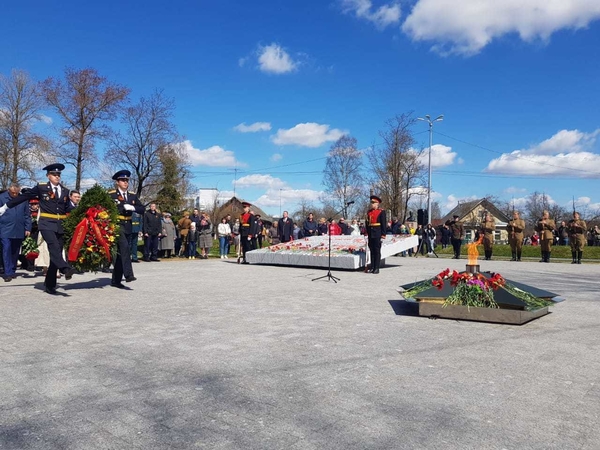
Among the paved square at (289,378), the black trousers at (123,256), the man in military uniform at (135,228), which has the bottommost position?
the paved square at (289,378)

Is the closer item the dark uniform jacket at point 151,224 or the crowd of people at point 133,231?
the crowd of people at point 133,231

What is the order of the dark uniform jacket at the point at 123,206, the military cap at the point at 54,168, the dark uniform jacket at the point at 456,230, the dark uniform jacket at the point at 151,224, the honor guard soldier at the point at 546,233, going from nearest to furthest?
the military cap at the point at 54,168 < the dark uniform jacket at the point at 123,206 < the dark uniform jacket at the point at 151,224 < the honor guard soldier at the point at 546,233 < the dark uniform jacket at the point at 456,230

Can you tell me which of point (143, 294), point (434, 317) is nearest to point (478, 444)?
point (434, 317)

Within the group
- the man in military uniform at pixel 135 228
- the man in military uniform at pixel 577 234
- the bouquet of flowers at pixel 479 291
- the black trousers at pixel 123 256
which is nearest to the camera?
the bouquet of flowers at pixel 479 291

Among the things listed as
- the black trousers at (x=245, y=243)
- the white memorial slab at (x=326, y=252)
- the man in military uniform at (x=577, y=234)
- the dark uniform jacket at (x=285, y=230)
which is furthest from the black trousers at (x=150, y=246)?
the man in military uniform at (x=577, y=234)

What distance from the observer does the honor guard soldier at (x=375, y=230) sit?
14.6 m

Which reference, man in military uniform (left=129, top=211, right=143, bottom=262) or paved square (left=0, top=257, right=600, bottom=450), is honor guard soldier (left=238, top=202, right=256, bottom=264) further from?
paved square (left=0, top=257, right=600, bottom=450)

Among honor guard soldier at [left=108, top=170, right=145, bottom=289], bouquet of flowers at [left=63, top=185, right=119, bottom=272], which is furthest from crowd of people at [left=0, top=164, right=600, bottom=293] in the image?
bouquet of flowers at [left=63, top=185, right=119, bottom=272]

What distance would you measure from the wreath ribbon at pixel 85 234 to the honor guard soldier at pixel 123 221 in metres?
0.56

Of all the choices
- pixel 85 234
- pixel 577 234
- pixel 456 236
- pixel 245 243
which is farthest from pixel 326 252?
pixel 577 234

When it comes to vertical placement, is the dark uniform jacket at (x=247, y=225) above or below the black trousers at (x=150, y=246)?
above

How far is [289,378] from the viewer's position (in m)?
4.51

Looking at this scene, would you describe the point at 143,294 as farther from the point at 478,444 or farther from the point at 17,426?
the point at 478,444

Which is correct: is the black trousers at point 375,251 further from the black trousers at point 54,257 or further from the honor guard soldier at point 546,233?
the honor guard soldier at point 546,233
